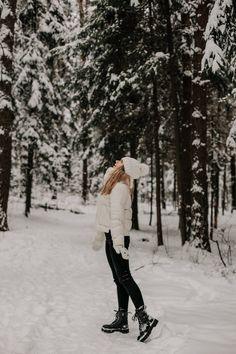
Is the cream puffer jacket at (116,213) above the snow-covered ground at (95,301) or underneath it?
above

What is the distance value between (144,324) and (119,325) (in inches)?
19.6

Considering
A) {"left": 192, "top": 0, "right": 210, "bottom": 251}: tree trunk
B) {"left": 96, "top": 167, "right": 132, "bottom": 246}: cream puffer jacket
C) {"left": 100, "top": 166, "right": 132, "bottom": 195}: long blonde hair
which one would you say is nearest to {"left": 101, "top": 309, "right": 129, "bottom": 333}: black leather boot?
{"left": 96, "top": 167, "right": 132, "bottom": 246}: cream puffer jacket

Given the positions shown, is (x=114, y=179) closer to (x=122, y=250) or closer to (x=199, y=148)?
(x=122, y=250)

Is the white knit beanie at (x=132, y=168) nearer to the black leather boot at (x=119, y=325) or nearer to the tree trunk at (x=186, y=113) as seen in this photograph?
the black leather boot at (x=119, y=325)

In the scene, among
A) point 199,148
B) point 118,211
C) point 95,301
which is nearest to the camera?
point 118,211

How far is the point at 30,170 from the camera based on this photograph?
1983 centimetres

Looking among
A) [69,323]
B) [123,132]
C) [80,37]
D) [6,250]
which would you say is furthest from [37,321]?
[80,37]

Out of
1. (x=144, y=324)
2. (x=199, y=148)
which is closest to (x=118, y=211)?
(x=144, y=324)

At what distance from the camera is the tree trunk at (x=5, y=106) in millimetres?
14070

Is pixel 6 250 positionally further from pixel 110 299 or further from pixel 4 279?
pixel 110 299

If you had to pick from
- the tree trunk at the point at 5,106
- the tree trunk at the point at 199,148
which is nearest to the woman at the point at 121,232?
the tree trunk at the point at 199,148

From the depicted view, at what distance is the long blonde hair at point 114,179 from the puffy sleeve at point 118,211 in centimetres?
8

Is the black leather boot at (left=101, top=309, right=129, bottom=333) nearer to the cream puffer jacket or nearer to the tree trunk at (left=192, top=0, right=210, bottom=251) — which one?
the cream puffer jacket

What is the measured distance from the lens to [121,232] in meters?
5.62
